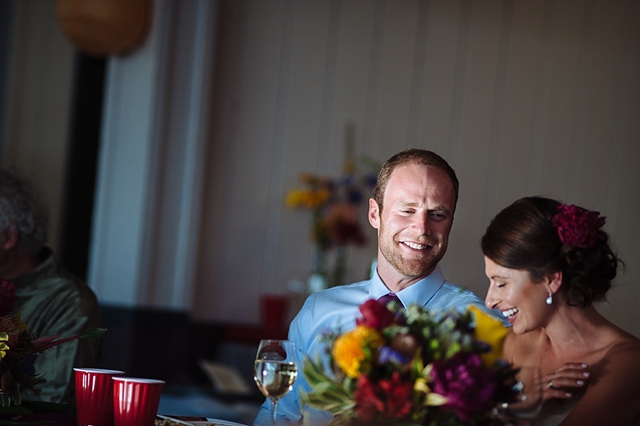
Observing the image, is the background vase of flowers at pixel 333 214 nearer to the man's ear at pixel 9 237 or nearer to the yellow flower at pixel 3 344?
the man's ear at pixel 9 237

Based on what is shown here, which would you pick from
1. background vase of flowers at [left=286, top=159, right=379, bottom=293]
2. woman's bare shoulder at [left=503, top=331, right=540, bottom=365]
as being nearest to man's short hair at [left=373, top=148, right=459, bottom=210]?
woman's bare shoulder at [left=503, top=331, right=540, bottom=365]

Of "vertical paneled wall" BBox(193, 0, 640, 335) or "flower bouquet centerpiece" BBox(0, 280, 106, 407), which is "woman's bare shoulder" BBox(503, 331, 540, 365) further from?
"vertical paneled wall" BBox(193, 0, 640, 335)

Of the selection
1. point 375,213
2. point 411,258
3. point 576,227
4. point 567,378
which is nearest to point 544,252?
point 576,227

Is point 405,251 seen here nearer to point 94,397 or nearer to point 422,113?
point 94,397

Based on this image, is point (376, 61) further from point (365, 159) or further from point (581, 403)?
point (581, 403)

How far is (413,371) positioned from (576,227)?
0.70 m

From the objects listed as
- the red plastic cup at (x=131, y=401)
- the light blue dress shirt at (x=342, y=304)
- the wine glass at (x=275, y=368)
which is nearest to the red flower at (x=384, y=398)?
the wine glass at (x=275, y=368)

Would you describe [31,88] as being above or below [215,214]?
above

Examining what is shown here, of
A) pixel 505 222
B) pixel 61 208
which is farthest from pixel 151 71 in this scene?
pixel 505 222

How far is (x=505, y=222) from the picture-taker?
1657mm

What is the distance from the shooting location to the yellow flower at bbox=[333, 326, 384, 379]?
103 centimetres

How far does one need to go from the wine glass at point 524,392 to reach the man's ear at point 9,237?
173cm

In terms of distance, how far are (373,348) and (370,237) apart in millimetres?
3501

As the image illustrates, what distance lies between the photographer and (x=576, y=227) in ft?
5.19
